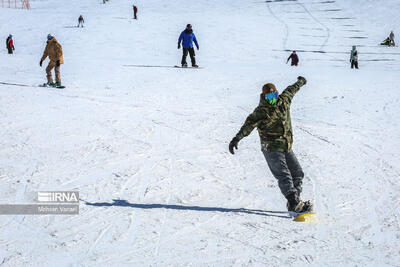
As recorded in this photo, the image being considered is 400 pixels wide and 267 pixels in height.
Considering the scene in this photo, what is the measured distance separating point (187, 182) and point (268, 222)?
4.80 feet

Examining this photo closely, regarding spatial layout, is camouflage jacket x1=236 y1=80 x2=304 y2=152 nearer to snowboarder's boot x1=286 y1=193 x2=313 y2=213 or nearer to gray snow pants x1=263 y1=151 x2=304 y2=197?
gray snow pants x1=263 y1=151 x2=304 y2=197

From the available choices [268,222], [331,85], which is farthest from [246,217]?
[331,85]

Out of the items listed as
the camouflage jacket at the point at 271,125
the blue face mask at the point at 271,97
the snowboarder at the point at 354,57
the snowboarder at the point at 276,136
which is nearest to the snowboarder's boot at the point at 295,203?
the snowboarder at the point at 276,136

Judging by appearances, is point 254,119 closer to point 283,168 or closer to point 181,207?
point 283,168

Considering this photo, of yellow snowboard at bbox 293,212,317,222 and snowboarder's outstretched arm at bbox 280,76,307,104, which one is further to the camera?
snowboarder's outstretched arm at bbox 280,76,307,104

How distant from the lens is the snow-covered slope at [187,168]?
3.77m

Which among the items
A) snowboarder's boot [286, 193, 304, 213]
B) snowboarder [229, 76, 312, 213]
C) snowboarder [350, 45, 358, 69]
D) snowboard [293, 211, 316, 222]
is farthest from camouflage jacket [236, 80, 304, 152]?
snowboarder [350, 45, 358, 69]

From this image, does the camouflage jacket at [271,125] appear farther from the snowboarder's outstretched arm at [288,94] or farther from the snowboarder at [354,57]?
the snowboarder at [354,57]

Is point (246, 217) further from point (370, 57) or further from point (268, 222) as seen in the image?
point (370, 57)

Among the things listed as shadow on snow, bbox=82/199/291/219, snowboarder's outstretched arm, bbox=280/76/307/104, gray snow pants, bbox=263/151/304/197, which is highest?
snowboarder's outstretched arm, bbox=280/76/307/104

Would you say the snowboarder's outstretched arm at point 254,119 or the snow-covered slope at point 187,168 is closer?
the snow-covered slope at point 187,168

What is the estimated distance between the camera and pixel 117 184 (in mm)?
5316

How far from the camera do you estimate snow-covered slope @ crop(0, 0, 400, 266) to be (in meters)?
3.77

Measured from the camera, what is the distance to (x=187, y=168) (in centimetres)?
600
